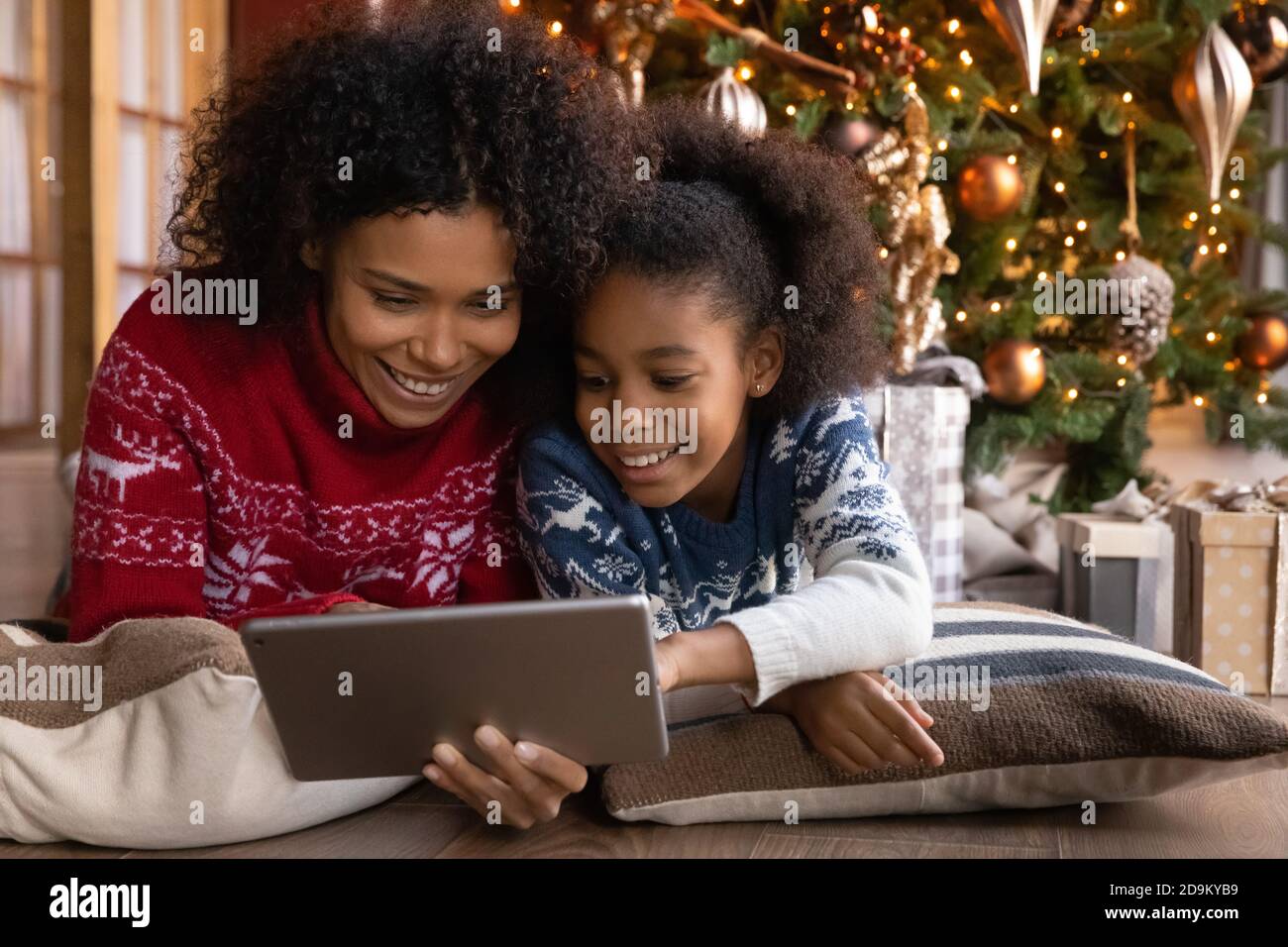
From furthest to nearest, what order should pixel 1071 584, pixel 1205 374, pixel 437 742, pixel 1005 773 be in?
pixel 1205 374 < pixel 1071 584 < pixel 1005 773 < pixel 437 742

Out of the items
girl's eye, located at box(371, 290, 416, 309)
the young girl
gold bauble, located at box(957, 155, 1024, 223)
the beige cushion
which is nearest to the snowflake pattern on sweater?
the young girl

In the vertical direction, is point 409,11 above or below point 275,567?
above

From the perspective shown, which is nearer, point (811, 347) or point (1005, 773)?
point (1005, 773)

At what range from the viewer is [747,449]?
5.27 ft

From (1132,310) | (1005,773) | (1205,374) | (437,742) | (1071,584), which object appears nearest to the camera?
(437,742)

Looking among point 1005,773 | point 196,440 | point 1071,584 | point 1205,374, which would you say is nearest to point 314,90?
point 196,440

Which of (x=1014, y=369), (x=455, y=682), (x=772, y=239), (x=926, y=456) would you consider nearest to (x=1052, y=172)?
(x=1014, y=369)

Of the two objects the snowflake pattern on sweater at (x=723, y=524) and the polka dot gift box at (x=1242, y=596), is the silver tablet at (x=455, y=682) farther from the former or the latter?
the polka dot gift box at (x=1242, y=596)

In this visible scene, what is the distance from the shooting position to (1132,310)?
2.91 m

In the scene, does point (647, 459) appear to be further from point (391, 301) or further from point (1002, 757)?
point (1002, 757)

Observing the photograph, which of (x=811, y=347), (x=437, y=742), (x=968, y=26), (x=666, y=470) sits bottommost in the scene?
(x=437, y=742)

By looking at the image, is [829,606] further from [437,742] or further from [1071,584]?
[1071,584]

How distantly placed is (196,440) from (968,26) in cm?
226

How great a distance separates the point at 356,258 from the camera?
139 centimetres
